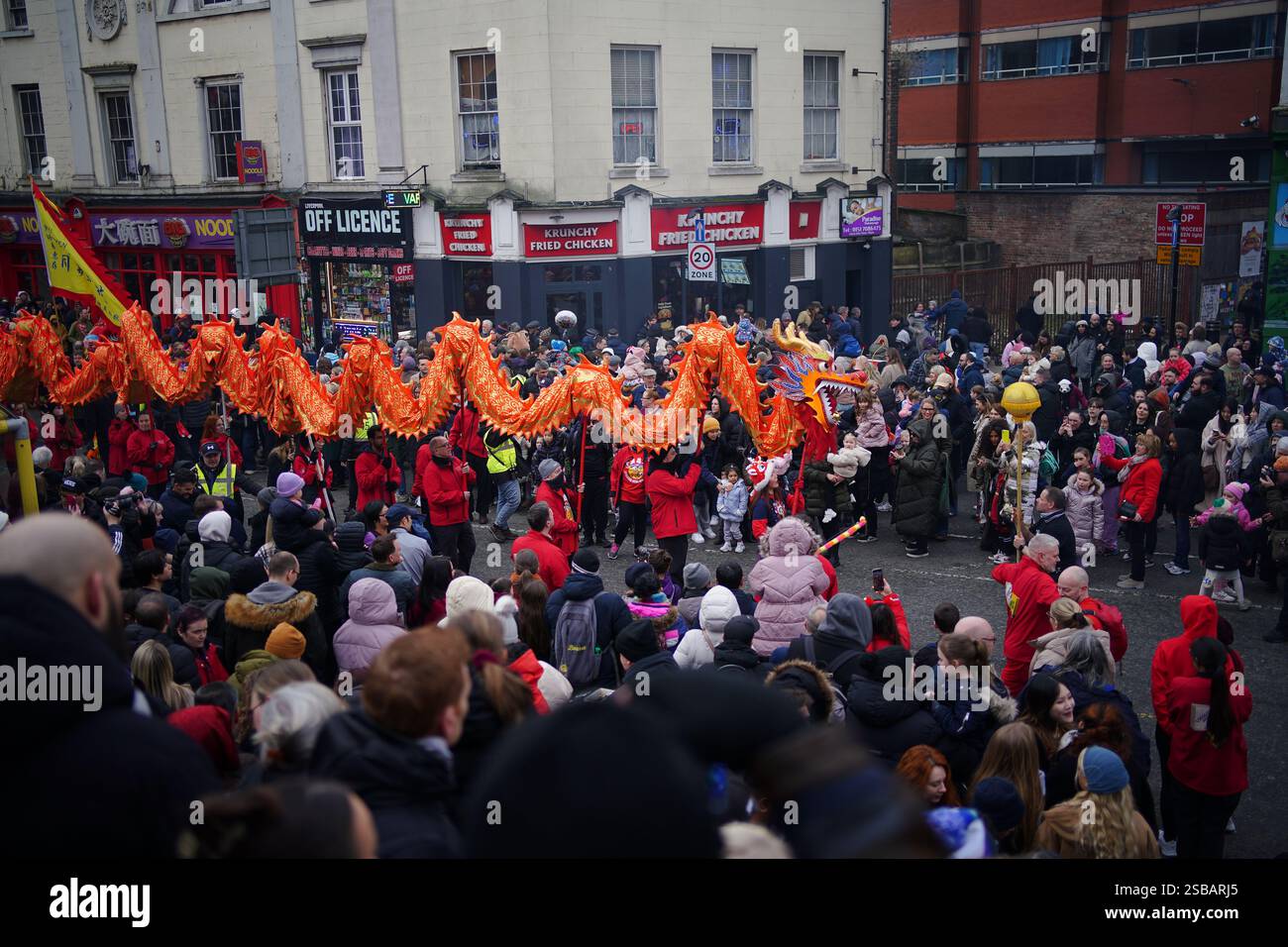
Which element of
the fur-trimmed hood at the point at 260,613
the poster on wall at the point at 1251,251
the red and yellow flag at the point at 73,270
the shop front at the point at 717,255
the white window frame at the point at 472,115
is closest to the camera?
the fur-trimmed hood at the point at 260,613

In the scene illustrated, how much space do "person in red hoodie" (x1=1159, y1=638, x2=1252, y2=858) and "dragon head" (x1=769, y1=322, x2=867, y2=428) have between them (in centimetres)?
546

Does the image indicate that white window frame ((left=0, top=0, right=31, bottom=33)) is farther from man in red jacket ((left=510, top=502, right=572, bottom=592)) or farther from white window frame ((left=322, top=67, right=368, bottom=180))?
man in red jacket ((left=510, top=502, right=572, bottom=592))

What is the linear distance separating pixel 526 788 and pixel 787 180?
24447 millimetres

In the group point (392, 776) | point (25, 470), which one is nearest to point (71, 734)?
point (392, 776)

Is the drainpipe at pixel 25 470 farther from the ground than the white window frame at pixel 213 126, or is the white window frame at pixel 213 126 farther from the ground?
the white window frame at pixel 213 126

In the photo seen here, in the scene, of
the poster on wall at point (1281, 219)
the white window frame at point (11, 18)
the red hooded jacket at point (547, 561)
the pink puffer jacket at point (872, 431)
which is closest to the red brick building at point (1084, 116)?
the poster on wall at point (1281, 219)

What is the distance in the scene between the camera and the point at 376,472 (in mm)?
12008

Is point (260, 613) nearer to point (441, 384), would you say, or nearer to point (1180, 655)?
point (1180, 655)

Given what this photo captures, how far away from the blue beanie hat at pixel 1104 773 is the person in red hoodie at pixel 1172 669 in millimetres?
1917

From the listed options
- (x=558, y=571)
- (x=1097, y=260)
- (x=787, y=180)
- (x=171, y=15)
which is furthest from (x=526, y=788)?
(x=1097, y=260)

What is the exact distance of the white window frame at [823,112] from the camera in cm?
2515

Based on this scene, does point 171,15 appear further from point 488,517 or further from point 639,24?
point 488,517

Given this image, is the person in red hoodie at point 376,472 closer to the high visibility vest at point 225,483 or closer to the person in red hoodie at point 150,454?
the high visibility vest at point 225,483

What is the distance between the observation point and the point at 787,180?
2505cm
